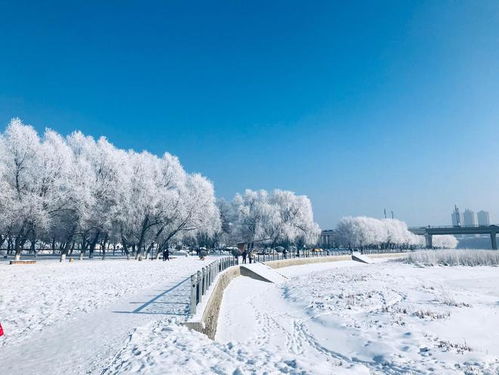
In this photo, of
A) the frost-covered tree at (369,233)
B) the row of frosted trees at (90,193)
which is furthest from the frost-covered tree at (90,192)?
the frost-covered tree at (369,233)

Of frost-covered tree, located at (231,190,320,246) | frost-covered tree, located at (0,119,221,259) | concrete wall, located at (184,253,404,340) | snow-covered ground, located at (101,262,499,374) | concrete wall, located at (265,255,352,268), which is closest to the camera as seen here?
snow-covered ground, located at (101,262,499,374)

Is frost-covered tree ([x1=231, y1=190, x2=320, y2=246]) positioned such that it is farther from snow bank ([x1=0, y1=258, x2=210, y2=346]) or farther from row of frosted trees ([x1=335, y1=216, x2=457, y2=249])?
snow bank ([x1=0, y1=258, x2=210, y2=346])

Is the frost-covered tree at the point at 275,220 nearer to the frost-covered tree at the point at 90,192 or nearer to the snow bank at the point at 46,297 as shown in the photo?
the frost-covered tree at the point at 90,192

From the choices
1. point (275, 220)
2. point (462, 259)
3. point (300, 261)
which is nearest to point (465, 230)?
point (462, 259)

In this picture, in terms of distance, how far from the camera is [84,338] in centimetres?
815

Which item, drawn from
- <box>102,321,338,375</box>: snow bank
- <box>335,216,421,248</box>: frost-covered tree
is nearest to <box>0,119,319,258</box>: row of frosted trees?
<box>102,321,338,375</box>: snow bank

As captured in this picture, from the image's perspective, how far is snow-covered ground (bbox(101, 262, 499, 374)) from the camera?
23.3ft

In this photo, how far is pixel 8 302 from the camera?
41.8ft

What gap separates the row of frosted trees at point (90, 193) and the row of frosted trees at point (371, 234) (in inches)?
2458

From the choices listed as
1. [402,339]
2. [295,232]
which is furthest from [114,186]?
[295,232]

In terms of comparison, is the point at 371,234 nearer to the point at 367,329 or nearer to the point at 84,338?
the point at 367,329

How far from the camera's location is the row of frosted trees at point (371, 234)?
103m

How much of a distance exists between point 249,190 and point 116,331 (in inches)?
2856

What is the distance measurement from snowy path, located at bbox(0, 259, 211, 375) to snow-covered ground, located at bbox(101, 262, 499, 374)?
18.6 inches
